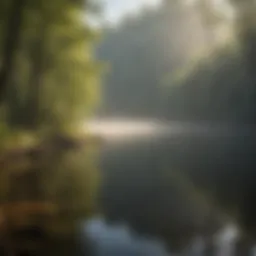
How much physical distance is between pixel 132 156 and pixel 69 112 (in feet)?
0.66

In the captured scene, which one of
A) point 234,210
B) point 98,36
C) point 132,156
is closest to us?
point 234,210

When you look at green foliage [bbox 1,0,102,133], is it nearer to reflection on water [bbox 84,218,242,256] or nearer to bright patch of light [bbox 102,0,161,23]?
bright patch of light [bbox 102,0,161,23]

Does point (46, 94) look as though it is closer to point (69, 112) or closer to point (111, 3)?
point (69, 112)

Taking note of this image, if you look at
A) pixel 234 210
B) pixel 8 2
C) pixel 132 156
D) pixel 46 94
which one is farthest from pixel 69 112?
pixel 234 210

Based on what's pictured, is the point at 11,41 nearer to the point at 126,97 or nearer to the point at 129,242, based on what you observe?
the point at 126,97

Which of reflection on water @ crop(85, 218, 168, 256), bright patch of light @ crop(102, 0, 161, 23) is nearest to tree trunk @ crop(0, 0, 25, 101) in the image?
bright patch of light @ crop(102, 0, 161, 23)

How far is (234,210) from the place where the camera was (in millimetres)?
948

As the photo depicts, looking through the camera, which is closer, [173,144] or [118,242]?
[118,242]

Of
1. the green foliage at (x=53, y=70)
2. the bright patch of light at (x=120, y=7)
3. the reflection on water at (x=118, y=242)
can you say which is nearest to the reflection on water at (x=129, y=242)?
the reflection on water at (x=118, y=242)

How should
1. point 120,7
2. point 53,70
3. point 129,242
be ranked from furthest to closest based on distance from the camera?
point 53,70, point 120,7, point 129,242

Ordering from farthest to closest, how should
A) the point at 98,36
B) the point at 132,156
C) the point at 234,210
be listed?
the point at 132,156, the point at 98,36, the point at 234,210

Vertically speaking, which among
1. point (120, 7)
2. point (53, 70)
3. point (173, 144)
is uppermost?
point (120, 7)

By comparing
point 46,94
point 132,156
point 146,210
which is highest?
point 46,94

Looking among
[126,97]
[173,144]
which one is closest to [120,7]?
[126,97]
